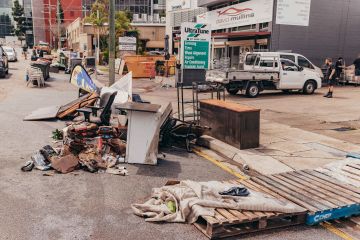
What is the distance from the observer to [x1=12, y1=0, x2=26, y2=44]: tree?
403 feet

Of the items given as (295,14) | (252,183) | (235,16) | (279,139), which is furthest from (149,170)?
(235,16)

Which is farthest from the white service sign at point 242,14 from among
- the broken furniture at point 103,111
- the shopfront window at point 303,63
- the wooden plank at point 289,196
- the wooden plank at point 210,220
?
the wooden plank at point 210,220

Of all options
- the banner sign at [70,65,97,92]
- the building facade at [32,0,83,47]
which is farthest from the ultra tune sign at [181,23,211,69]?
the building facade at [32,0,83,47]

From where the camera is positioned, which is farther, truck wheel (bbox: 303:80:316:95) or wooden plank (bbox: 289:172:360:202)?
truck wheel (bbox: 303:80:316:95)

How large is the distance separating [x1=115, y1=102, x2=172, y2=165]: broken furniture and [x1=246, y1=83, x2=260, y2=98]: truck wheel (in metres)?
11.6

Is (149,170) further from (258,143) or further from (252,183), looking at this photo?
(258,143)

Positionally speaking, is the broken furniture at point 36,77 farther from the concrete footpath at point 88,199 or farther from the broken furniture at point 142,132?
the broken furniture at point 142,132

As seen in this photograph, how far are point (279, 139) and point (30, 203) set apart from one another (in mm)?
6421

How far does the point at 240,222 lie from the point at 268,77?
15149mm

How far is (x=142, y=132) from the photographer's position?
7.37 m

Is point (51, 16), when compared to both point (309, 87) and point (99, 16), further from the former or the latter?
point (309, 87)

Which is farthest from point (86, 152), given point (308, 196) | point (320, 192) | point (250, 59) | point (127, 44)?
point (127, 44)

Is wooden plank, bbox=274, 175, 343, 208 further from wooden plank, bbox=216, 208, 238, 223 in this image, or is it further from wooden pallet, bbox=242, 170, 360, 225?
wooden plank, bbox=216, 208, 238, 223

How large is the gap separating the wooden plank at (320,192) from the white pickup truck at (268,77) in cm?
1203
